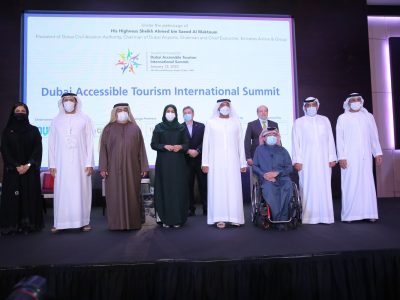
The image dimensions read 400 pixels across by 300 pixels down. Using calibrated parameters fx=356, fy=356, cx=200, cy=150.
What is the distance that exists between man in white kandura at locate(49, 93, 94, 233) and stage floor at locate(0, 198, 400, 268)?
196 millimetres

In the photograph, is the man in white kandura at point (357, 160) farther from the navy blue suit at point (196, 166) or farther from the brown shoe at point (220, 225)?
the navy blue suit at point (196, 166)

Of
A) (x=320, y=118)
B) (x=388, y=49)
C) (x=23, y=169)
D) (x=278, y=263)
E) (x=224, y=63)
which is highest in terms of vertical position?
(x=388, y=49)

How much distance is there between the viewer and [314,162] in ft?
14.2

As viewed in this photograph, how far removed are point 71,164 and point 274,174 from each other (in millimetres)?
2290

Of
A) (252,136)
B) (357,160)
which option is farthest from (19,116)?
(357,160)

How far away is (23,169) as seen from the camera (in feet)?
13.2

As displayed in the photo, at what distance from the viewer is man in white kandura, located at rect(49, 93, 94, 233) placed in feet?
13.1

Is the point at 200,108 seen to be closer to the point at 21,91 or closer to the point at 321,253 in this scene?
the point at 21,91

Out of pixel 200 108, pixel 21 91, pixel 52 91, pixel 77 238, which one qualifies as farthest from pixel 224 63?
pixel 77 238

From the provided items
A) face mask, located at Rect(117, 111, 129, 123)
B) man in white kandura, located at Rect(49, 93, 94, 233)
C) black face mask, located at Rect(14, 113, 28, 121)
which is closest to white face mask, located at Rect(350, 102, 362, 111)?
face mask, located at Rect(117, 111, 129, 123)

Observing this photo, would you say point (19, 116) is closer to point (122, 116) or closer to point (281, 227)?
point (122, 116)

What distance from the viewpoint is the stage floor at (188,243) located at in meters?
2.70

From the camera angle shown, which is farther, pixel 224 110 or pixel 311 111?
pixel 311 111

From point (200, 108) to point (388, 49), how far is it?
162 inches
